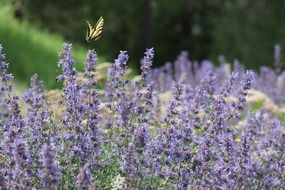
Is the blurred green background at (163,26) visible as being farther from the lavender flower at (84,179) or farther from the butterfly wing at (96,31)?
the lavender flower at (84,179)

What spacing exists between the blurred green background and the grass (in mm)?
2249

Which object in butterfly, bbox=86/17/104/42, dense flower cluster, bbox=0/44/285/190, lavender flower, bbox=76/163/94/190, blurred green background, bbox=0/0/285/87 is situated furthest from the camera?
blurred green background, bbox=0/0/285/87

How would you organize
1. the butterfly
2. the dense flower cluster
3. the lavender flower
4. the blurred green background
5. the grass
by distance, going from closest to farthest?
the lavender flower < the dense flower cluster < the butterfly < the grass < the blurred green background

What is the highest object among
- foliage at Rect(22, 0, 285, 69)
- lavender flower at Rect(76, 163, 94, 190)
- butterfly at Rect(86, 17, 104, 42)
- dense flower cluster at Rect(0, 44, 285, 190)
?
foliage at Rect(22, 0, 285, 69)

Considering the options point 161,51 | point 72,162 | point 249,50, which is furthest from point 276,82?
point 161,51

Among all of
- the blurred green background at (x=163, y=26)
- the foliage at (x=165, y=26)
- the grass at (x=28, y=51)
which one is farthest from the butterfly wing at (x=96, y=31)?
the foliage at (x=165, y=26)

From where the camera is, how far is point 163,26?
19.4 meters

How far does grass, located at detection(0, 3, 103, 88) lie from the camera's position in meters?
11.8

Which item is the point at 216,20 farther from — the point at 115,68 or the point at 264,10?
the point at 115,68

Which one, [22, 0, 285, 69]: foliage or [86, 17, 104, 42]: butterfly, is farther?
[22, 0, 285, 69]: foliage

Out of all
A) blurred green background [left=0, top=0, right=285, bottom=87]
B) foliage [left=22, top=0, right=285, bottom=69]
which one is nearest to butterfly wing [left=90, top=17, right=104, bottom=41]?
blurred green background [left=0, top=0, right=285, bottom=87]

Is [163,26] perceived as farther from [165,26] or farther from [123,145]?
[123,145]

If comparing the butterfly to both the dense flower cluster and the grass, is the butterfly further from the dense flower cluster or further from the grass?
the grass

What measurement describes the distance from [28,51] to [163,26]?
6845mm
